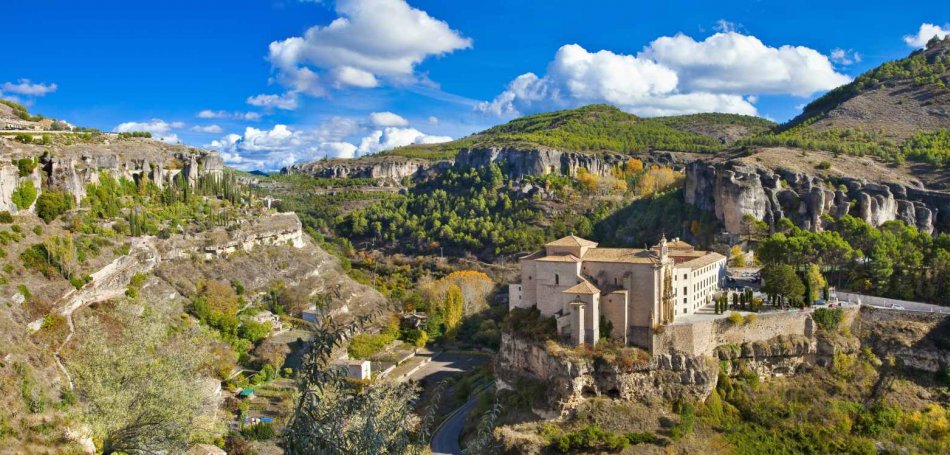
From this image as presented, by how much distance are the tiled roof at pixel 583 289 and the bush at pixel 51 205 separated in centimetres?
3266

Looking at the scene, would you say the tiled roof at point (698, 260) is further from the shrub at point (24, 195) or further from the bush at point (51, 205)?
the shrub at point (24, 195)

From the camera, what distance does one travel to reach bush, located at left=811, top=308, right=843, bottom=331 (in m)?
34.3

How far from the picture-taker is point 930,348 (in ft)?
109

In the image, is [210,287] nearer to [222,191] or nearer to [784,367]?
[222,191]

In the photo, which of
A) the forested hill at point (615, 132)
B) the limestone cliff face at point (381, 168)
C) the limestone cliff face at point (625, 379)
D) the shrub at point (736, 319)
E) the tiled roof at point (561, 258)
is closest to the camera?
the limestone cliff face at point (625, 379)

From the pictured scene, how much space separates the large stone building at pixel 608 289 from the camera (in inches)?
1217

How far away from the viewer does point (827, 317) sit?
113ft

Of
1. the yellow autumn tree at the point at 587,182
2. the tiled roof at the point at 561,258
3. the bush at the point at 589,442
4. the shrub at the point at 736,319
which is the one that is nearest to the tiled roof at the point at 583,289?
the tiled roof at the point at 561,258

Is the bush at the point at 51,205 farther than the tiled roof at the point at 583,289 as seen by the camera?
Yes

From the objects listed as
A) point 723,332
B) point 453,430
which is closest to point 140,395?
point 453,430

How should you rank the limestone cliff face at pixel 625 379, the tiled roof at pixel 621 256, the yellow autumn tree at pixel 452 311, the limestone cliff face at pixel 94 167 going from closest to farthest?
the limestone cliff face at pixel 625 379 < the tiled roof at pixel 621 256 < the limestone cliff face at pixel 94 167 < the yellow autumn tree at pixel 452 311

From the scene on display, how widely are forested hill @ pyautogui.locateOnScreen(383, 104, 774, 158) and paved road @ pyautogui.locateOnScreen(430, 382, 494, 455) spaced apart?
64.6 m

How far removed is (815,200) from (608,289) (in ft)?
89.0

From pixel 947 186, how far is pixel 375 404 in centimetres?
5965
